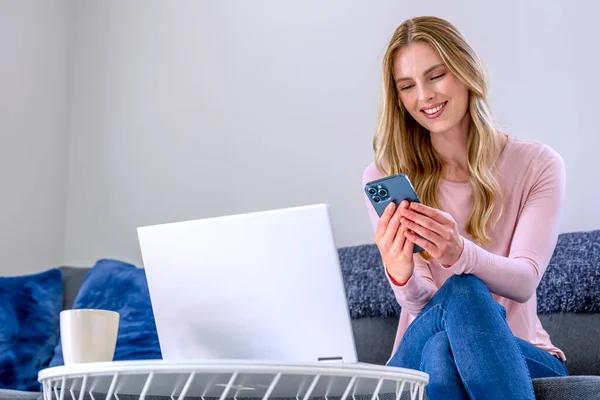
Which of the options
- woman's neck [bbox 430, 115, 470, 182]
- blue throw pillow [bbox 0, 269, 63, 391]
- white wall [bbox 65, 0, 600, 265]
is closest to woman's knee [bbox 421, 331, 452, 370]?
woman's neck [bbox 430, 115, 470, 182]

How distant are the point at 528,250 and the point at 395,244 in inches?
13.8

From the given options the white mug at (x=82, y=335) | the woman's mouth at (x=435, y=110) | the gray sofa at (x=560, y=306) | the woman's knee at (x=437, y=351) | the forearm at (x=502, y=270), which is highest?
the woman's mouth at (x=435, y=110)

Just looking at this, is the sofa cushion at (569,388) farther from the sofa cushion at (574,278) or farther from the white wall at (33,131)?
the white wall at (33,131)

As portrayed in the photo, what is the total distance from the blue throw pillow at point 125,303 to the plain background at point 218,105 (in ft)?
1.63

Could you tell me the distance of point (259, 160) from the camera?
2.76 metres

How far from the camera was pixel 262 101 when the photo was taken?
2783mm

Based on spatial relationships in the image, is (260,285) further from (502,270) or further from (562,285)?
(562,285)

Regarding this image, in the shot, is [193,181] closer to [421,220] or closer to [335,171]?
[335,171]

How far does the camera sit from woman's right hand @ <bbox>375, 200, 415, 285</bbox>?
52.8 inches

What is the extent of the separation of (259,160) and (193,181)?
28 centimetres

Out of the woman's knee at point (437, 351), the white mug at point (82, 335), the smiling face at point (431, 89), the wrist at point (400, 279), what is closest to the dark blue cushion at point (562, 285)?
the smiling face at point (431, 89)

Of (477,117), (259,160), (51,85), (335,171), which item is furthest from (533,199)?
(51,85)

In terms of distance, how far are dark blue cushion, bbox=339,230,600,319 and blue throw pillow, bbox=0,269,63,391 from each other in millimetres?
946

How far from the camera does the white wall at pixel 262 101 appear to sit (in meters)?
2.26
